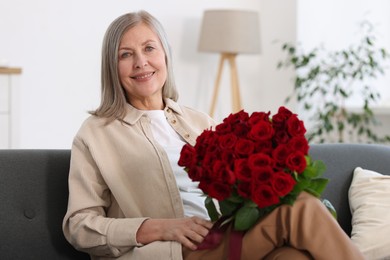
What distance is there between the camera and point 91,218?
89.6 inches

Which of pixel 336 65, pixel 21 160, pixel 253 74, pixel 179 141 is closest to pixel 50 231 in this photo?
pixel 21 160

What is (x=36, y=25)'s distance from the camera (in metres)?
4.86

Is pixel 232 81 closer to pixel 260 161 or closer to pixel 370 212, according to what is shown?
pixel 370 212

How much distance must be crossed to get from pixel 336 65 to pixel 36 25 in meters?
2.02

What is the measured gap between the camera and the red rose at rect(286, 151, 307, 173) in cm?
190

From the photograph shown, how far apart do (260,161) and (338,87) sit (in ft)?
10.4

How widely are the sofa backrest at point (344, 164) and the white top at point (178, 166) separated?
54cm

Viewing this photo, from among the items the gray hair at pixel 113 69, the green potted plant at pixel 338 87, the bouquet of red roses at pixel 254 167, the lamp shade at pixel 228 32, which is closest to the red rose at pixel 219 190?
the bouquet of red roses at pixel 254 167

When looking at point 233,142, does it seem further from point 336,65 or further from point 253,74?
point 253,74

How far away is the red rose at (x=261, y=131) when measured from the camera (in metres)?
1.96

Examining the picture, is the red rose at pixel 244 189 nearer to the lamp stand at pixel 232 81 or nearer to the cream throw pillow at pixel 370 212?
the cream throw pillow at pixel 370 212

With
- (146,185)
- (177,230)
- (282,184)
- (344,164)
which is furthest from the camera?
(344,164)

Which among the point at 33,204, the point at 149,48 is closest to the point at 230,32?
the point at 149,48

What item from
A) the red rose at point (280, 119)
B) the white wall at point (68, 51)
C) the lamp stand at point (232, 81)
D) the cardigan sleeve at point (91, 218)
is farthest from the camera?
the lamp stand at point (232, 81)
